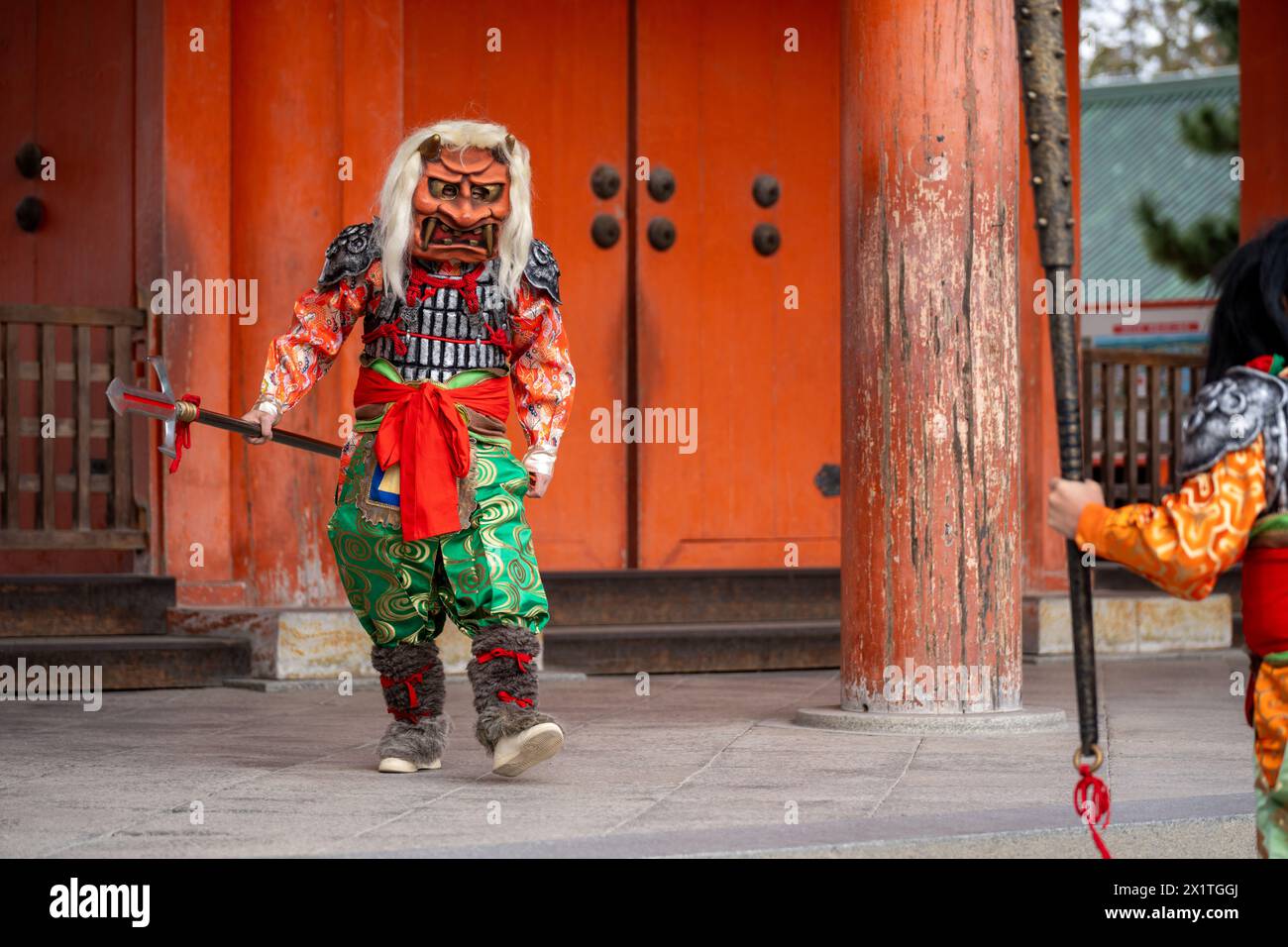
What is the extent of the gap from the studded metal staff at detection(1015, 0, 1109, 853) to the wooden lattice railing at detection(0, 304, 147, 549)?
527 cm

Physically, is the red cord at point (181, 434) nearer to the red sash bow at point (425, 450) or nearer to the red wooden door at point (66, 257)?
the red sash bow at point (425, 450)

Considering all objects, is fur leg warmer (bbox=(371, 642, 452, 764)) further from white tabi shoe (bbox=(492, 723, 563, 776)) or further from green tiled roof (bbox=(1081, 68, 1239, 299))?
green tiled roof (bbox=(1081, 68, 1239, 299))

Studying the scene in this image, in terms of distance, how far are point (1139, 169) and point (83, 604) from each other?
36.8 meters

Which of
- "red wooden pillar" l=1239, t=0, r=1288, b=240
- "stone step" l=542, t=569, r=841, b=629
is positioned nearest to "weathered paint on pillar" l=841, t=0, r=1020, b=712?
"stone step" l=542, t=569, r=841, b=629

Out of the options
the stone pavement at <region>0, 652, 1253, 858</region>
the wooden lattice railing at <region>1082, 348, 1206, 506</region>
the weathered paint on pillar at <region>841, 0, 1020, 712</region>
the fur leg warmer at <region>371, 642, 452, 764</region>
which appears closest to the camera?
the stone pavement at <region>0, 652, 1253, 858</region>

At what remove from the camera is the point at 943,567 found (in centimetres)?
654

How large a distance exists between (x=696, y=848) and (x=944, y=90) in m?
3.31

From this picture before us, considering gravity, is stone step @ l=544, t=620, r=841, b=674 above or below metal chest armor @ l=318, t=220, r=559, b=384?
below

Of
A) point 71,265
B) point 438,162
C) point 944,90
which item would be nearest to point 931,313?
point 944,90

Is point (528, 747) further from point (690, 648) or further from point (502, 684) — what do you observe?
point (690, 648)

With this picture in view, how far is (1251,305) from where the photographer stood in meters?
3.45

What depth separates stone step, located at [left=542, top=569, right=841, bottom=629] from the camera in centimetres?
893

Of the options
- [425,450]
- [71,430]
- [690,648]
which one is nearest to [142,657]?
[71,430]
